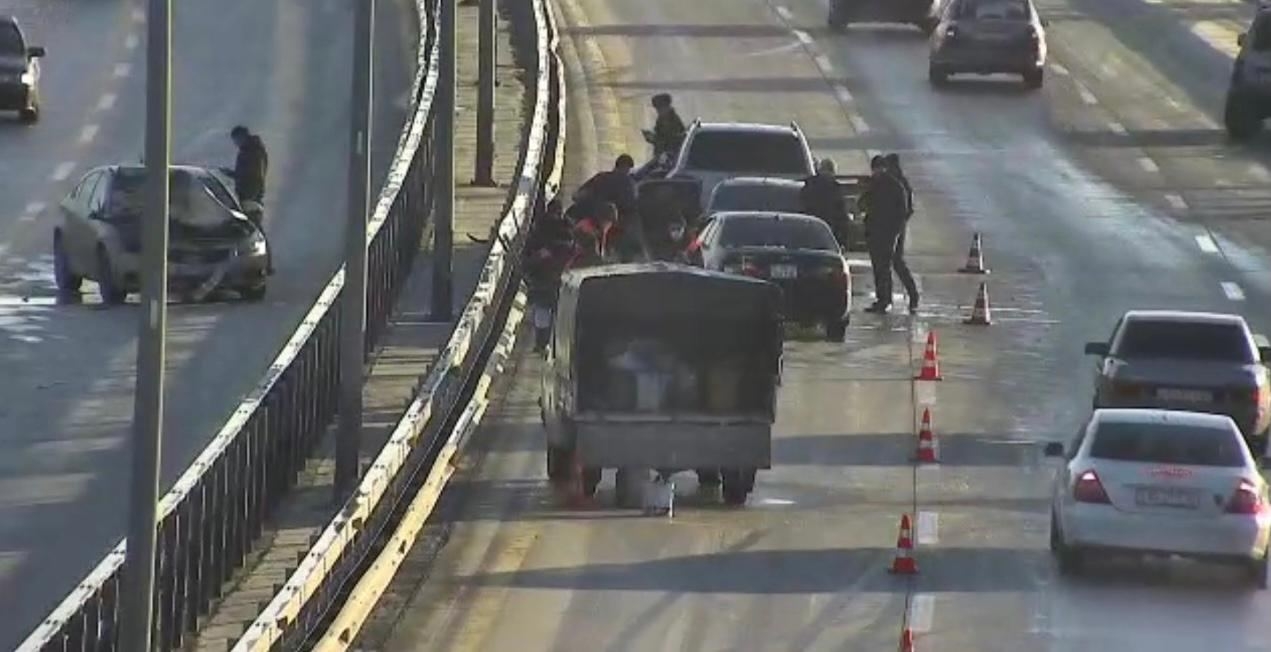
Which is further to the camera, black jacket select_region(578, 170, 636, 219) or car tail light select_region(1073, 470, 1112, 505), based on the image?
black jacket select_region(578, 170, 636, 219)

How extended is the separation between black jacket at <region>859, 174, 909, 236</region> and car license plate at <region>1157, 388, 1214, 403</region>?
24.0 ft

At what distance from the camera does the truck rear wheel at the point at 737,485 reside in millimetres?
26656

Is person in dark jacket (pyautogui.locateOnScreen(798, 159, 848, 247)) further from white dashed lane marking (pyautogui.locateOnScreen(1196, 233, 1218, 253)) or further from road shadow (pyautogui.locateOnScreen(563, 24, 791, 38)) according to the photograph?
road shadow (pyautogui.locateOnScreen(563, 24, 791, 38))

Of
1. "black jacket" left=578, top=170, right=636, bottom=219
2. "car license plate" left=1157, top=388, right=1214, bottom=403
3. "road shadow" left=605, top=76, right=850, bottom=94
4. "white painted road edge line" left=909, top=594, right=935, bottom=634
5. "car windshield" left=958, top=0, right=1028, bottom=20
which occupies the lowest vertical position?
"white painted road edge line" left=909, top=594, right=935, bottom=634

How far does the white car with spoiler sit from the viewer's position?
942 inches

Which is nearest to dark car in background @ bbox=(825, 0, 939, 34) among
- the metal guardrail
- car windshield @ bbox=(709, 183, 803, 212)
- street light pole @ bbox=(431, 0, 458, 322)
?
the metal guardrail

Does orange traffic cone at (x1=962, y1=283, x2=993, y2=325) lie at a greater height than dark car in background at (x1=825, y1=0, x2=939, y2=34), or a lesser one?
lesser

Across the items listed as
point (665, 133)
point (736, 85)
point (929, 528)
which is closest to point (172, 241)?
point (665, 133)

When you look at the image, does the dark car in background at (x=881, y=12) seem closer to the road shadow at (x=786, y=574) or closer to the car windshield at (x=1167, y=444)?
the road shadow at (x=786, y=574)

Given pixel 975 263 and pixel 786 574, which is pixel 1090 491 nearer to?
pixel 786 574

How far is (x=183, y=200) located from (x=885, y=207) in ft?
24.3

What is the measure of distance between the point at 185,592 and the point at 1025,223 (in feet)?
86.6

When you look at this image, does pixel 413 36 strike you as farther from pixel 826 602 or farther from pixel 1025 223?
pixel 826 602

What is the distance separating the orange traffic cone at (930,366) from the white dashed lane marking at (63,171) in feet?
53.0
